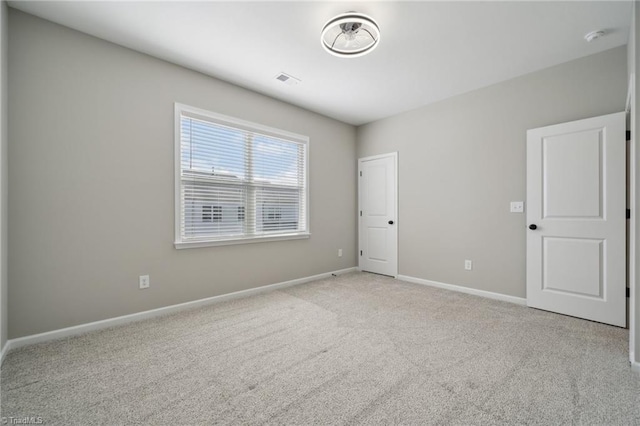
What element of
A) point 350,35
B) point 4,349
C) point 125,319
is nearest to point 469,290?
point 350,35

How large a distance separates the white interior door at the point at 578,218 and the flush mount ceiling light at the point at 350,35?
85.6 inches

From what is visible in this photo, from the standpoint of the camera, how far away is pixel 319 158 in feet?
15.2

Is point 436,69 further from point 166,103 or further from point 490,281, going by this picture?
point 166,103

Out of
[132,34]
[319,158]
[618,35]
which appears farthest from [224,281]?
[618,35]

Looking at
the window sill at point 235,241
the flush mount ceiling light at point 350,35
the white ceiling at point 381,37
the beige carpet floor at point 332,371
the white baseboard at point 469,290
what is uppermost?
the white ceiling at point 381,37

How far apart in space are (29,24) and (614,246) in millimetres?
5517

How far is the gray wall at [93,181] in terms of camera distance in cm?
230

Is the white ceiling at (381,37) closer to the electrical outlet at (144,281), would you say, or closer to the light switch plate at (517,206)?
the light switch plate at (517,206)

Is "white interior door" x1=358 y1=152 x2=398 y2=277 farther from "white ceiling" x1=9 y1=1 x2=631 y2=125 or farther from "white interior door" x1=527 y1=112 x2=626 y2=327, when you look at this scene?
"white interior door" x1=527 y1=112 x2=626 y2=327

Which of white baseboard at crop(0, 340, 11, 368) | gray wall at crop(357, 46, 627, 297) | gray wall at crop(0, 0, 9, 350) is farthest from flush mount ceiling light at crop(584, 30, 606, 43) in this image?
white baseboard at crop(0, 340, 11, 368)

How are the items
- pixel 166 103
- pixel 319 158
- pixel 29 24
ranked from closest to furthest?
1. pixel 29 24
2. pixel 166 103
3. pixel 319 158

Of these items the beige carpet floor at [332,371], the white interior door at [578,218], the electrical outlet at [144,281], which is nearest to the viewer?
the beige carpet floor at [332,371]

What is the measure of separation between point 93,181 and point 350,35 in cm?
265

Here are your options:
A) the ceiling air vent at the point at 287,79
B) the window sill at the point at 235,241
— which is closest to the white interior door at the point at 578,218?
the ceiling air vent at the point at 287,79
